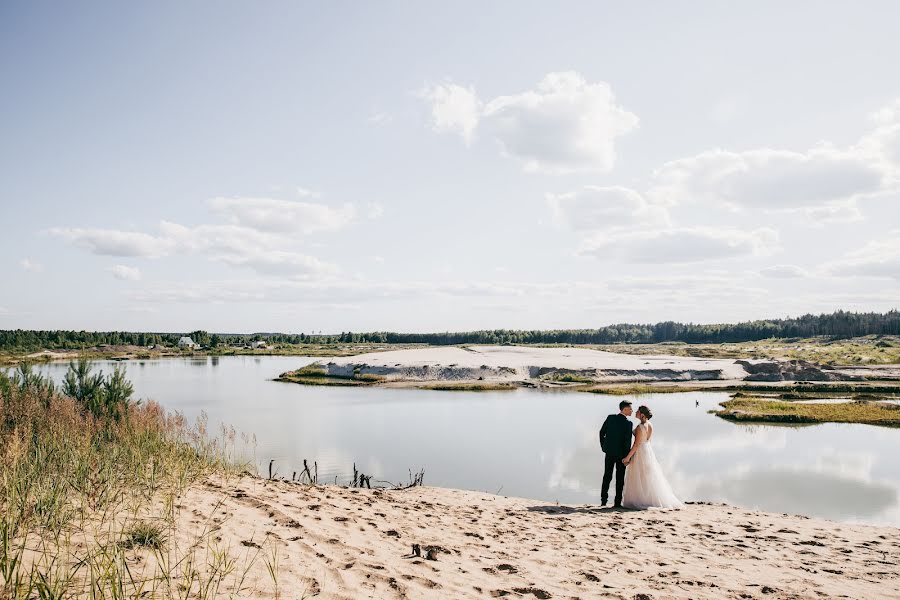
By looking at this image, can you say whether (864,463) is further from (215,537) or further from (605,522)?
(215,537)

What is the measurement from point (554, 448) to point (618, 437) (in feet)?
34.7

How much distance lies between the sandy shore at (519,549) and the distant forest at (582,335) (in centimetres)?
11329

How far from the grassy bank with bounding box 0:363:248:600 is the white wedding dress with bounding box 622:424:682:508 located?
8.13 m

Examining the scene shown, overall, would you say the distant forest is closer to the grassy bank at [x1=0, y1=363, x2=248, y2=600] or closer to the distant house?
the distant house

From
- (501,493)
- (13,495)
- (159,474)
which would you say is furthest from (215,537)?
(501,493)

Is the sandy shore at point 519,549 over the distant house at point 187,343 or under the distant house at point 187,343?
over

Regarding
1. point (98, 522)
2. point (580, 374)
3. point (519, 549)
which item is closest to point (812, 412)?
point (580, 374)

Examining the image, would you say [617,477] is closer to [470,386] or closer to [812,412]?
[812,412]

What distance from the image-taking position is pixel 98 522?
654 centimetres

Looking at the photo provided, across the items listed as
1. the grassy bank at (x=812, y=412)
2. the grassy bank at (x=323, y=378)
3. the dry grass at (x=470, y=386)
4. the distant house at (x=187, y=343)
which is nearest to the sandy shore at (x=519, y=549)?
the grassy bank at (x=812, y=412)

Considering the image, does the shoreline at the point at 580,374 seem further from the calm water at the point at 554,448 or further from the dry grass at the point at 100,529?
the dry grass at the point at 100,529

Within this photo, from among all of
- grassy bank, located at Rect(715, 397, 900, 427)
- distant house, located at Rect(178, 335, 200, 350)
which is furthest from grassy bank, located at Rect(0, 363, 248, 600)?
distant house, located at Rect(178, 335, 200, 350)

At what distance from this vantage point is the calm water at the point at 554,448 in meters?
15.4

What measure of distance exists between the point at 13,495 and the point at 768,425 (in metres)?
32.1
